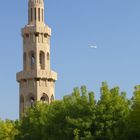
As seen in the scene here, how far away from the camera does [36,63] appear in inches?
4208

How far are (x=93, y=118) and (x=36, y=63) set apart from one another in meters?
40.7

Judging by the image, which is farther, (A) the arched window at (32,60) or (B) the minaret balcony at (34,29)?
(B) the minaret balcony at (34,29)

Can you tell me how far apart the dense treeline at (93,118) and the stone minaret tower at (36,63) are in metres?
28.9

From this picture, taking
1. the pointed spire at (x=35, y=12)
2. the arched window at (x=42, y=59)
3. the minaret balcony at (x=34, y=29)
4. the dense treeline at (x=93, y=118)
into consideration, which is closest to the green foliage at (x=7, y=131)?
the arched window at (x=42, y=59)

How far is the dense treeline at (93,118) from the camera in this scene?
2464 inches

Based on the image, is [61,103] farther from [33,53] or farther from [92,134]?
[33,53]

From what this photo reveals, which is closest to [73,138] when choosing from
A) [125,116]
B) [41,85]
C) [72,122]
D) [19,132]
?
[72,122]

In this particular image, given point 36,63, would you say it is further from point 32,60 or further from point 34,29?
point 34,29

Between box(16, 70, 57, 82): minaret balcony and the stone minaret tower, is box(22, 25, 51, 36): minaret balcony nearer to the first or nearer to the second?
the stone minaret tower

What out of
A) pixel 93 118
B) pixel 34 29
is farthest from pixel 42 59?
pixel 93 118

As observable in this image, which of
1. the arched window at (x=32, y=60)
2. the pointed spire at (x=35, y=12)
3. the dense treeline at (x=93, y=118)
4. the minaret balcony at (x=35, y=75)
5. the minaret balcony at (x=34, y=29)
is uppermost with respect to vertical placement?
the pointed spire at (x=35, y=12)

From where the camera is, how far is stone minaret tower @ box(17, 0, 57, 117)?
10631 cm

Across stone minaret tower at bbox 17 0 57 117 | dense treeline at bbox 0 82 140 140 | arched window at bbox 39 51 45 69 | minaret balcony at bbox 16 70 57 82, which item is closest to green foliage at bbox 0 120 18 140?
stone minaret tower at bbox 17 0 57 117

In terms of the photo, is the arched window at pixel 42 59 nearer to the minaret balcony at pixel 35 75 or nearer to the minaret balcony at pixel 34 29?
the minaret balcony at pixel 35 75
